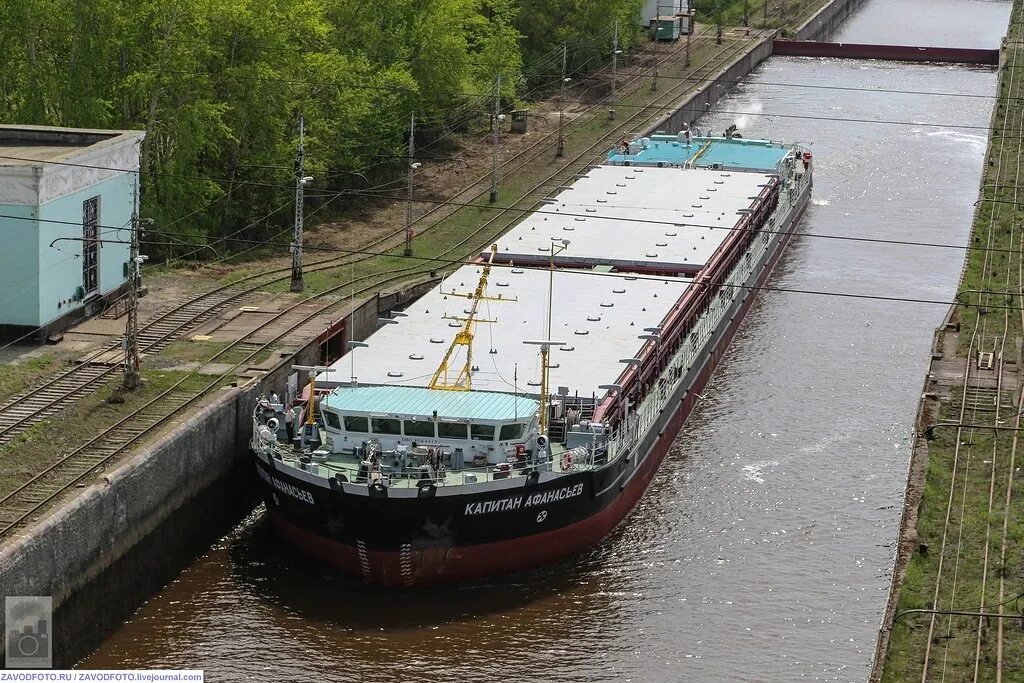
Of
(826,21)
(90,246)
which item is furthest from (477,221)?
(826,21)

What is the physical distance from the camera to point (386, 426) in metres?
46.9

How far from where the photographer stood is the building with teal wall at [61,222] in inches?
2183

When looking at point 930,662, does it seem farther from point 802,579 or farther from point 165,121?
point 165,121

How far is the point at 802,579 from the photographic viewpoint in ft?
154

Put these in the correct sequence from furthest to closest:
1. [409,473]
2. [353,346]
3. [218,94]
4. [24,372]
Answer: [218,94]
[353,346]
[24,372]
[409,473]

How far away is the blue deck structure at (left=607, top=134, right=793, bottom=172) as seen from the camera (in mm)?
89438

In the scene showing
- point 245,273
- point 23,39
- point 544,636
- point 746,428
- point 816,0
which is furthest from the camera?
point 816,0

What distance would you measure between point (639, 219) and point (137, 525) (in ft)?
113

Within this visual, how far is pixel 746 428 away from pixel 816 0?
387 ft

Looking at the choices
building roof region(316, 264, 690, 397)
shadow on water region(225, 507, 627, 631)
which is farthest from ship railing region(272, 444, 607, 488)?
building roof region(316, 264, 690, 397)

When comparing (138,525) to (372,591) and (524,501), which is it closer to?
(372,591)


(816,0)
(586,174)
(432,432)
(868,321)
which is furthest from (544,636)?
(816,0)

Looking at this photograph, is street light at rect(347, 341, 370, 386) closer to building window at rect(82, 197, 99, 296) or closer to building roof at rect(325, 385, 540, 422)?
building roof at rect(325, 385, 540, 422)

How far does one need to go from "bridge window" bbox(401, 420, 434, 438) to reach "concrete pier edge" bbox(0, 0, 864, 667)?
5.92m
